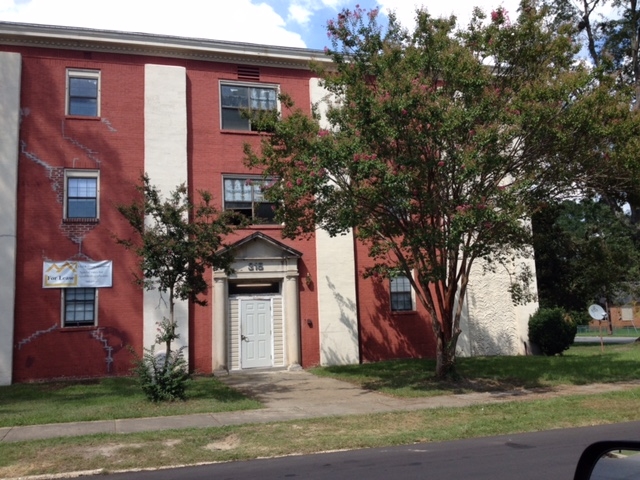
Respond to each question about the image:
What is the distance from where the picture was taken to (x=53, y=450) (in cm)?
881

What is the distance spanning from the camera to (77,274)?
57.6 feet

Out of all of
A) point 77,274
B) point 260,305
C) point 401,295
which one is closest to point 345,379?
point 260,305

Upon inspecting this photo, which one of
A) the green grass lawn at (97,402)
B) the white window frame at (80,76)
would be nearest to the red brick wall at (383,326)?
the green grass lawn at (97,402)

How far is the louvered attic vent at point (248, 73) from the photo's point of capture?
Result: 65.7 feet

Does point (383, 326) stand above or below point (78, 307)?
below

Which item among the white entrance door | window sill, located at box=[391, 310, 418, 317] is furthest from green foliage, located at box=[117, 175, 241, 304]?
window sill, located at box=[391, 310, 418, 317]

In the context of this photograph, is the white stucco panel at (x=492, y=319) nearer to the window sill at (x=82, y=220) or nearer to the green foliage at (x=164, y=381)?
the green foliage at (x=164, y=381)

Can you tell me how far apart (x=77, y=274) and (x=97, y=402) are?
18.2 feet

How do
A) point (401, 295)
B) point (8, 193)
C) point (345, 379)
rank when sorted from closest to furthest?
point (345, 379) < point (8, 193) < point (401, 295)

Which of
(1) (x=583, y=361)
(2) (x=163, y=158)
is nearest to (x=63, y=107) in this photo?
(2) (x=163, y=158)

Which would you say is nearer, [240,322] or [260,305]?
[240,322]

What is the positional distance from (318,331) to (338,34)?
9.30 m

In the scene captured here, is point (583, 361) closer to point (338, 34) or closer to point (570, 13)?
point (338, 34)

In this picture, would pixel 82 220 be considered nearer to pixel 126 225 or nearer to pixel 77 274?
pixel 126 225
